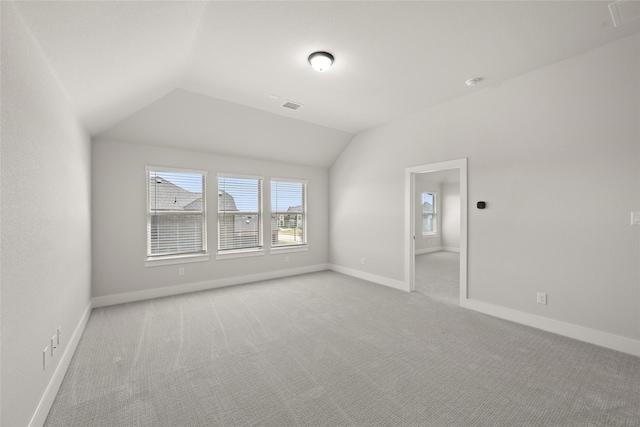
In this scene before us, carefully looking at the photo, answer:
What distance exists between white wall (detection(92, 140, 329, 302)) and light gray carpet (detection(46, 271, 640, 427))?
628 mm

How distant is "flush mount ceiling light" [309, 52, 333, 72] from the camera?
2697 mm

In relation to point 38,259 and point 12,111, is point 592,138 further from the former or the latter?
point 38,259

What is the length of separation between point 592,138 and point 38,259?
4919 millimetres

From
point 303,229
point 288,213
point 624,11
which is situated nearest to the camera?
point 624,11

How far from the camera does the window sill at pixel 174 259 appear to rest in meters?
4.23

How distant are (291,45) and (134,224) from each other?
350cm

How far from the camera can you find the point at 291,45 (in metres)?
2.59

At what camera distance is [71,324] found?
2594 millimetres

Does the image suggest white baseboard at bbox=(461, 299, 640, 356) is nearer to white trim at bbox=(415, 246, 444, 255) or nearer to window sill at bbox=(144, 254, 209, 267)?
window sill at bbox=(144, 254, 209, 267)

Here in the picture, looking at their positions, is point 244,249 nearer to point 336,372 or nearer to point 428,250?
point 336,372

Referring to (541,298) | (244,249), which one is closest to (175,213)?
(244,249)

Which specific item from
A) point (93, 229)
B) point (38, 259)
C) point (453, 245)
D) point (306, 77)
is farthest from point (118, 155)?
point (453, 245)

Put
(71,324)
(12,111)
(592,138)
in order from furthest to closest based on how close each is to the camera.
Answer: (592,138) < (71,324) < (12,111)

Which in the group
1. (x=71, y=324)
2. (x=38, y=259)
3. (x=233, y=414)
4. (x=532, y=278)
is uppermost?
(x=38, y=259)
